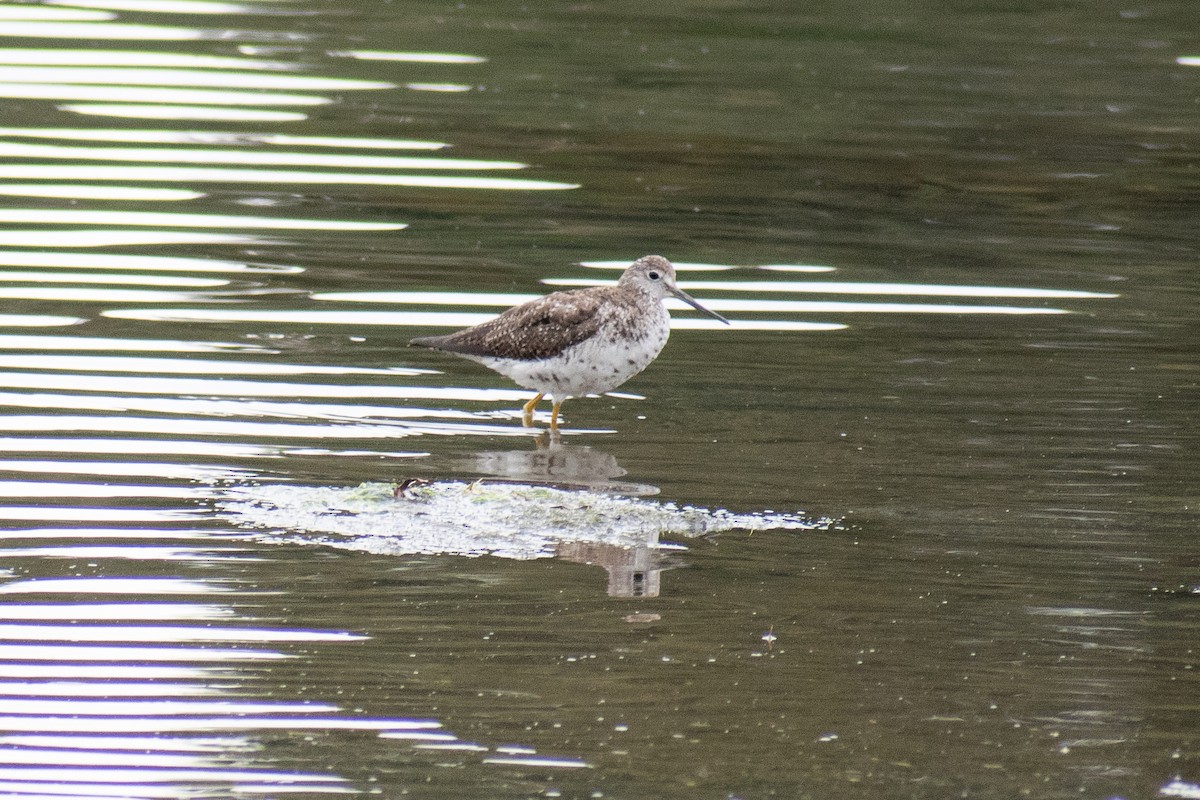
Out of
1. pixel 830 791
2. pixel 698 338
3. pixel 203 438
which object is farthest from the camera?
pixel 698 338

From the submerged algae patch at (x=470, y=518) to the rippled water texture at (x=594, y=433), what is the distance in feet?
0.09

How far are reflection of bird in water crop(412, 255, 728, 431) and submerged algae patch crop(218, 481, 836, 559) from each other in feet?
5.23

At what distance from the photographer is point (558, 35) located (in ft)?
67.5

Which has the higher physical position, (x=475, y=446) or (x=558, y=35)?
(x=558, y=35)

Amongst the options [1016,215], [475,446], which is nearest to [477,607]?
[475,446]

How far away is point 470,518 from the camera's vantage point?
26.5 ft

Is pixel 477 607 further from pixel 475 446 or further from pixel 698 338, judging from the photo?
pixel 698 338

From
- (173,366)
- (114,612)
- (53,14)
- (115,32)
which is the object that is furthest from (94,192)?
(114,612)

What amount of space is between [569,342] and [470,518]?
212cm

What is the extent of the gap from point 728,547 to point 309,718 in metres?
2.40

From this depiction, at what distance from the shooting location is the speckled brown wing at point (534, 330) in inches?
395

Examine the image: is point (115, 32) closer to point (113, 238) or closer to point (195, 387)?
point (113, 238)

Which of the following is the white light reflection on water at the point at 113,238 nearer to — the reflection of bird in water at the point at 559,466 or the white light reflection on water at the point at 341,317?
the white light reflection on water at the point at 341,317

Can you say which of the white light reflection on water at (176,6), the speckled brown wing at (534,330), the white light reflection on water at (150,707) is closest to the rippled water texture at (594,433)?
the white light reflection on water at (150,707)
